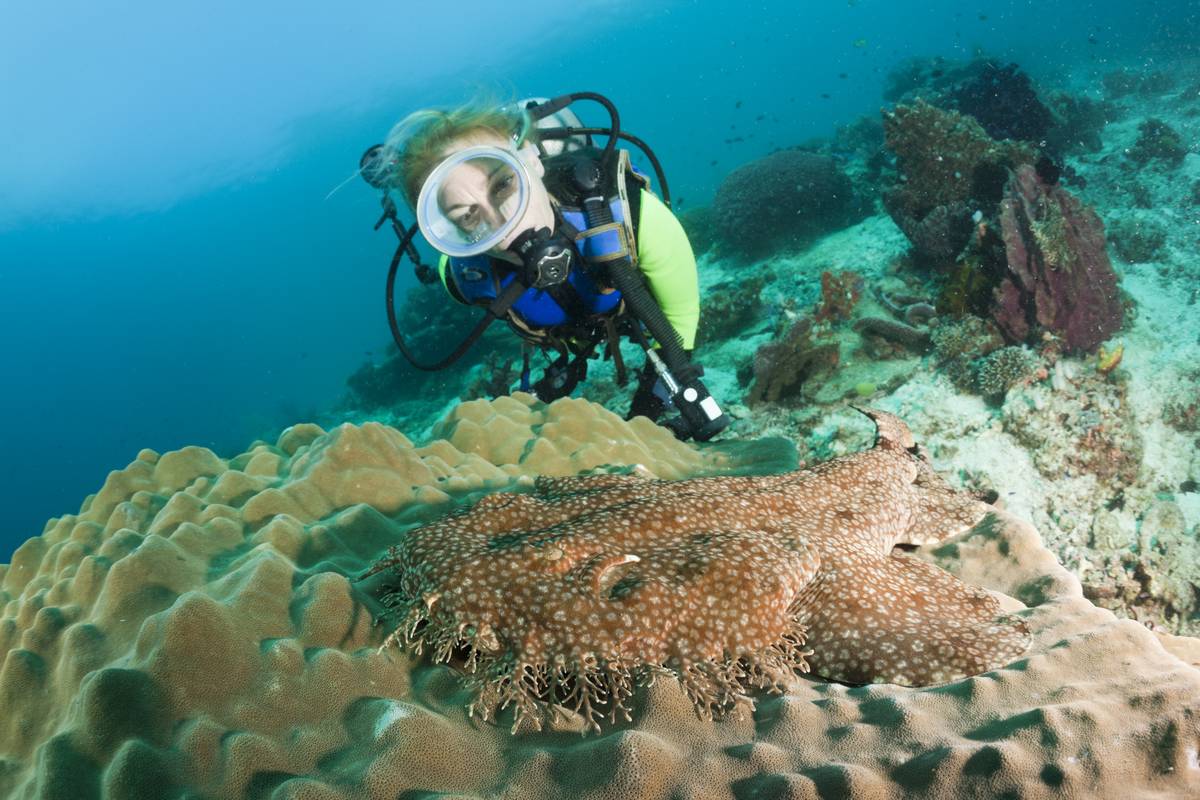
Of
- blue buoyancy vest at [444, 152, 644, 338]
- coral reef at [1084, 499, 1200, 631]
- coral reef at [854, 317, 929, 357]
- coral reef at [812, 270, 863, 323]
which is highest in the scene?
blue buoyancy vest at [444, 152, 644, 338]

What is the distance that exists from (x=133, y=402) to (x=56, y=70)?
71.0 meters

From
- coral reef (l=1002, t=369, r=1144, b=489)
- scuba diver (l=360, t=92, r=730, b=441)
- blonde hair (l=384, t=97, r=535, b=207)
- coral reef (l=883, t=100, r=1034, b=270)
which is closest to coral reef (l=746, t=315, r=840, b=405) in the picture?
scuba diver (l=360, t=92, r=730, b=441)

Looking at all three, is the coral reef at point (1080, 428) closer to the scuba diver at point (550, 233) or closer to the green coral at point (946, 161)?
the scuba diver at point (550, 233)

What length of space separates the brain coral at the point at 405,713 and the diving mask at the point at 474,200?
208 cm

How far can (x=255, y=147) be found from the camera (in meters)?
102

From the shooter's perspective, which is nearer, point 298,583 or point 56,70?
point 298,583

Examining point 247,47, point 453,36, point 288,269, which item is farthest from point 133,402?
point 453,36

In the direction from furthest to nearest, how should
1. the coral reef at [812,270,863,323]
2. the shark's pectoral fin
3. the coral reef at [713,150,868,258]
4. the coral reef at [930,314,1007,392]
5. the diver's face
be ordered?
1. the coral reef at [713,150,868,258]
2. the coral reef at [812,270,863,323]
3. the coral reef at [930,314,1007,392]
4. the diver's face
5. the shark's pectoral fin

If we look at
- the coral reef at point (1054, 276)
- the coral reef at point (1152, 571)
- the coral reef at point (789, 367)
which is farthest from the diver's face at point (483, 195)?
the coral reef at point (1054, 276)

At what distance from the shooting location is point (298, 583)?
261cm

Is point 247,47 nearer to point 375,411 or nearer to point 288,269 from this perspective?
point 288,269

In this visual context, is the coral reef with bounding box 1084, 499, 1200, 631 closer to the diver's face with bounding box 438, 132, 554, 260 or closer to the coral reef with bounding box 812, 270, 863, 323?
the coral reef with bounding box 812, 270, 863, 323

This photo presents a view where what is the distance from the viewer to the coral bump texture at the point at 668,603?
199cm

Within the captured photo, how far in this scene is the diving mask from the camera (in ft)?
13.6
